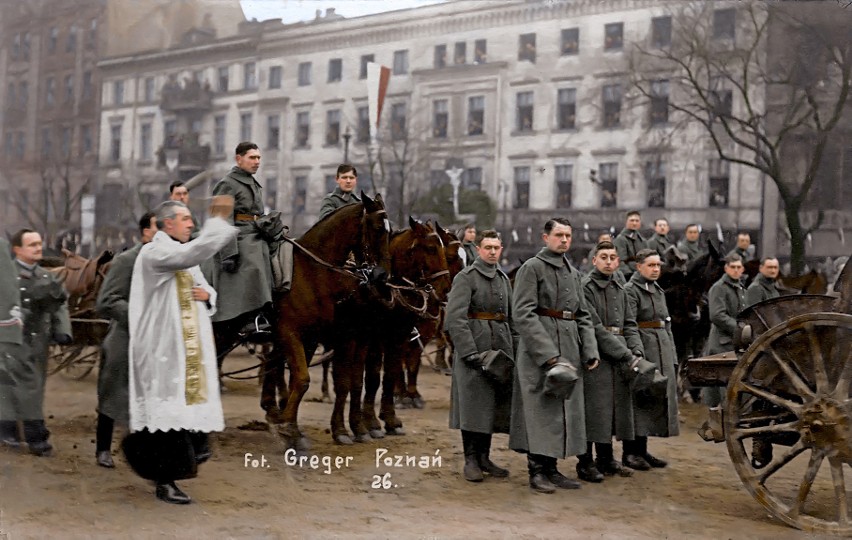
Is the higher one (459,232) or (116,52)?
(116,52)

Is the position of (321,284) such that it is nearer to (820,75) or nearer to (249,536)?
(249,536)

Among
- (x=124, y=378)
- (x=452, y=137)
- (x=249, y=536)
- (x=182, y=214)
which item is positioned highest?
(x=452, y=137)

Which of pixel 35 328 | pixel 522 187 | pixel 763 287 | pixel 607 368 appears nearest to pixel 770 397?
pixel 607 368

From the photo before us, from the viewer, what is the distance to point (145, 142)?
935 cm

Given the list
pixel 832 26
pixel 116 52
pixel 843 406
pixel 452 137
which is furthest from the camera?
pixel 452 137

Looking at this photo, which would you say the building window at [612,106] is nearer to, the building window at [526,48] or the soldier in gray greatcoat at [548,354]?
the building window at [526,48]

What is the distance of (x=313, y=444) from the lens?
27.2 ft

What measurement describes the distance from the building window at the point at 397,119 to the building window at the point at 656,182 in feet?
15.3

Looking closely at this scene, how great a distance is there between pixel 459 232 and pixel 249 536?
324 inches

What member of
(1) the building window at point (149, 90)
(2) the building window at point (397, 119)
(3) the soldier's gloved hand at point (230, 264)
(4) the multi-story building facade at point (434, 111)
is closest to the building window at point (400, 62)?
(4) the multi-story building facade at point (434, 111)

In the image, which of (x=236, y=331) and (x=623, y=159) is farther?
(x=623, y=159)

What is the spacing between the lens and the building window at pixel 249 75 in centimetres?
957

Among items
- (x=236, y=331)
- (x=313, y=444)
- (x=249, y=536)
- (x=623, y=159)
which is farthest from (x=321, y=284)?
(x=623, y=159)

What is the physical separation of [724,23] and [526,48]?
172 inches
